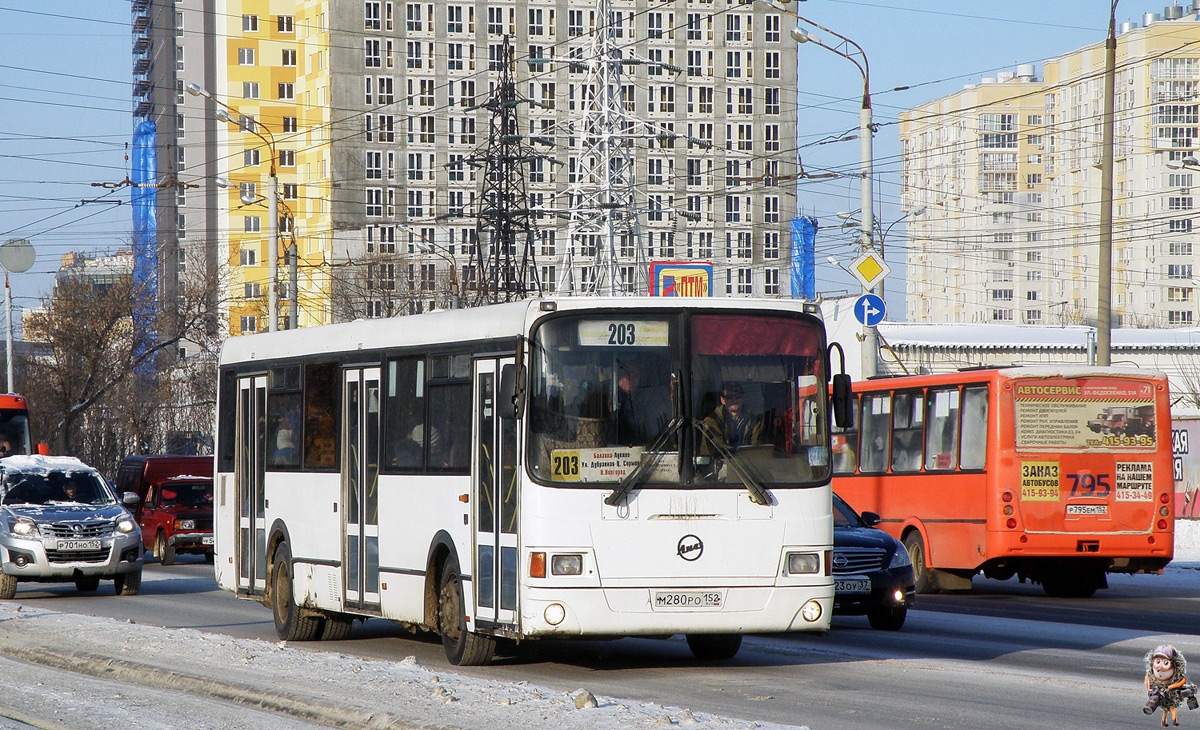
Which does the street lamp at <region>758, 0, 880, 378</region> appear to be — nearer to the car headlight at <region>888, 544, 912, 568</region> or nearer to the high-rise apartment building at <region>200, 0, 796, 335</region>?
the car headlight at <region>888, 544, 912, 568</region>

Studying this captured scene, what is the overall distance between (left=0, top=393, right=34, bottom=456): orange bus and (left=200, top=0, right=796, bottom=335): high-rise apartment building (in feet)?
284

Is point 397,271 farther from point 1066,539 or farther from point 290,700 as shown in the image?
point 290,700

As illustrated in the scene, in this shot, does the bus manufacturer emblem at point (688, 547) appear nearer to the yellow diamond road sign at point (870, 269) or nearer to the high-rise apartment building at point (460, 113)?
the yellow diamond road sign at point (870, 269)

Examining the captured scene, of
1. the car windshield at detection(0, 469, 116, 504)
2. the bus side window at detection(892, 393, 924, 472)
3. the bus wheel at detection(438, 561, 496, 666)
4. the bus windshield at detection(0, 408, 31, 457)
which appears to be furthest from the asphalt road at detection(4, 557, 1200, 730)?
the bus windshield at detection(0, 408, 31, 457)

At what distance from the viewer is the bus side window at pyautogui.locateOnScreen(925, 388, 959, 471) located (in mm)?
22406

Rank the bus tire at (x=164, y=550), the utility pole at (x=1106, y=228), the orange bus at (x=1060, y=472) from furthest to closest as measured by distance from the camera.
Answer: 1. the bus tire at (x=164, y=550)
2. the utility pole at (x=1106, y=228)
3. the orange bus at (x=1060, y=472)

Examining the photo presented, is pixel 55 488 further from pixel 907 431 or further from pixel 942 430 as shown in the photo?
pixel 942 430

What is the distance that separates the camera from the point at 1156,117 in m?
146

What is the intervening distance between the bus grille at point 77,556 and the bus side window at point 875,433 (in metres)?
11.0

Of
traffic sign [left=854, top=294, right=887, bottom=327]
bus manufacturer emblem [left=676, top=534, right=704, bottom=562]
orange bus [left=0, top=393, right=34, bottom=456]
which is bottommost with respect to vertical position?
bus manufacturer emblem [left=676, top=534, right=704, bottom=562]

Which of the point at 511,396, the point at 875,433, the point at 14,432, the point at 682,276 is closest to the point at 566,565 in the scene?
the point at 511,396

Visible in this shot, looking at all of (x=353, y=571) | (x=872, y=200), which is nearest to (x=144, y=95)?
(x=872, y=200)

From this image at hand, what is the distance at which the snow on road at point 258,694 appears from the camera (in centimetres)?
916

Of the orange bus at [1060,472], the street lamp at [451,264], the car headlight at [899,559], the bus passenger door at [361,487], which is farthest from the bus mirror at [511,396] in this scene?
the orange bus at [1060,472]
